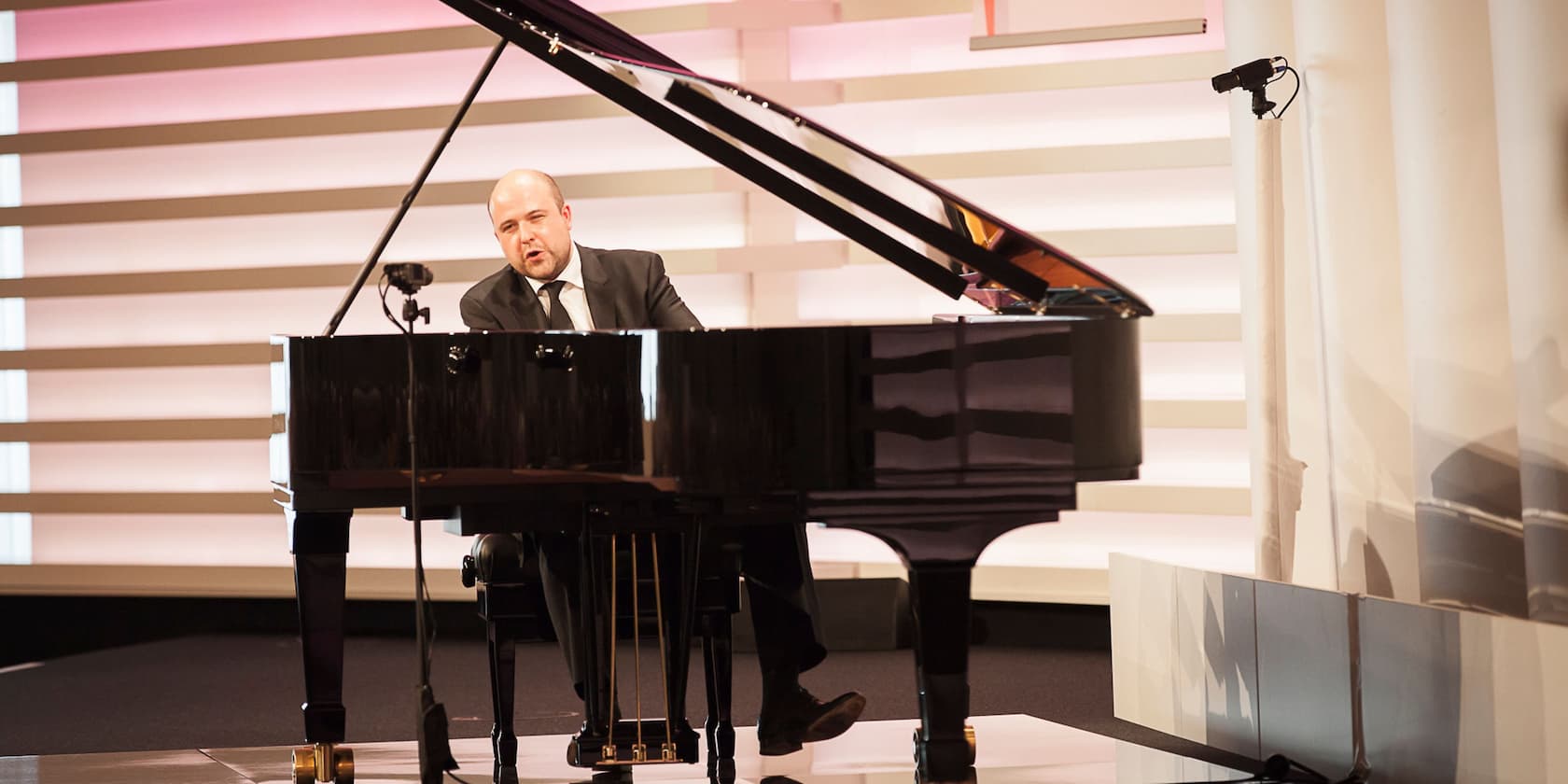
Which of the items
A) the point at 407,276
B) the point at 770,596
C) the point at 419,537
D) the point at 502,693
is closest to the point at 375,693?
the point at 502,693

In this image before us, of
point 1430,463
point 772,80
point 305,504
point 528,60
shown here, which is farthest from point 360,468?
point 528,60

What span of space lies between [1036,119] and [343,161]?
2.70m

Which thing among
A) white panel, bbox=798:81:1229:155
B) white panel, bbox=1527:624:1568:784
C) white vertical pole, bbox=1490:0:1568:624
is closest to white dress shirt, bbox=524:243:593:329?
white vertical pole, bbox=1490:0:1568:624

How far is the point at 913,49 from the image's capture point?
546 centimetres

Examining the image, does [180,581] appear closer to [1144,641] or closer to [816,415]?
[1144,641]

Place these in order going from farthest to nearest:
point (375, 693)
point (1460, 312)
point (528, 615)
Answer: point (375, 693), point (528, 615), point (1460, 312)

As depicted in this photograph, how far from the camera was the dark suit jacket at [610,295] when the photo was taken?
3.28m

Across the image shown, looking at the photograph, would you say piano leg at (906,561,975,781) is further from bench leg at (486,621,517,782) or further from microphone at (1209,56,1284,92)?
microphone at (1209,56,1284,92)

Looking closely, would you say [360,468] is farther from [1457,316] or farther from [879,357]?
[1457,316]

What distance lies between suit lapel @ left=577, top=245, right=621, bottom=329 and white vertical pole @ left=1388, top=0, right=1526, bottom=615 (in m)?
1.66

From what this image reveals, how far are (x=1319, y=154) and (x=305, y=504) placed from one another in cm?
224

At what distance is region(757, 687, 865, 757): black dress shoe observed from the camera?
3.02 meters

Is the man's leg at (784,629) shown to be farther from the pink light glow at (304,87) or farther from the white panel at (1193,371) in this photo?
the pink light glow at (304,87)

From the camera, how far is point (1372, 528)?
3309mm
